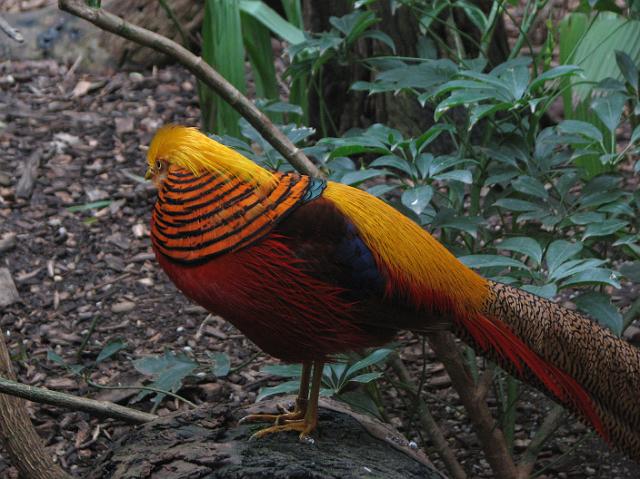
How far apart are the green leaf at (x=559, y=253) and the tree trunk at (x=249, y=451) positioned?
72cm

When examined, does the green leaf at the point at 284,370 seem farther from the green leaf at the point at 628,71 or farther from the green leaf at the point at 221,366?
the green leaf at the point at 628,71

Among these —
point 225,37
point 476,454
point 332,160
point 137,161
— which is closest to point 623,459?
point 476,454

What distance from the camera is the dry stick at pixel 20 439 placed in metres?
2.95

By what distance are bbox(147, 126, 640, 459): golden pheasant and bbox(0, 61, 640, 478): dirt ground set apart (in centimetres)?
69

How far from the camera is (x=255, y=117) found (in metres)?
3.01

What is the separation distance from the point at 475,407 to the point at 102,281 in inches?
94.5

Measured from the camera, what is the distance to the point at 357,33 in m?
3.35

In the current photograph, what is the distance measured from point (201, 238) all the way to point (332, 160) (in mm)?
886

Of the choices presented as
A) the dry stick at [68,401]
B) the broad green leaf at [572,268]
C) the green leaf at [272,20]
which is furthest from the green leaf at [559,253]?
the green leaf at [272,20]

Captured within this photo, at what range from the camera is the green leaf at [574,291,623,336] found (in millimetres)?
2764

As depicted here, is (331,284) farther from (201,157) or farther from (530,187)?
(530,187)

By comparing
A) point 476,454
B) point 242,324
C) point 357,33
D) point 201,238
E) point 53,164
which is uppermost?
point 357,33

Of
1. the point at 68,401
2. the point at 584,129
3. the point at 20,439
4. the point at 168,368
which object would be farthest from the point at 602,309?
the point at 20,439

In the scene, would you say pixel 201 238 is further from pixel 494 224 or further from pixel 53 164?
pixel 53 164
